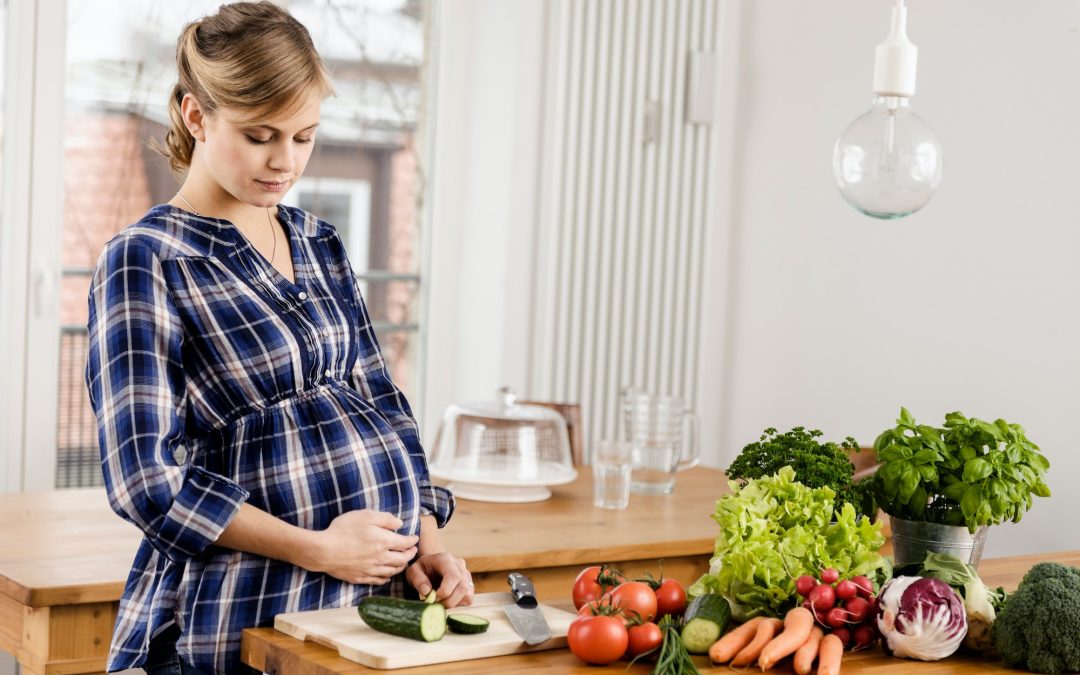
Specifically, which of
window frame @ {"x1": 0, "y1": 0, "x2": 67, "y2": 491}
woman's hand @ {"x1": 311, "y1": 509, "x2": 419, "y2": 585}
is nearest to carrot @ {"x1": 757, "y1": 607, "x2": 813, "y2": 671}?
woman's hand @ {"x1": 311, "y1": 509, "x2": 419, "y2": 585}

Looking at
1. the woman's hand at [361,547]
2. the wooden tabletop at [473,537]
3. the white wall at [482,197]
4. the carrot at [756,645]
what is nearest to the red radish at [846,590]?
the carrot at [756,645]

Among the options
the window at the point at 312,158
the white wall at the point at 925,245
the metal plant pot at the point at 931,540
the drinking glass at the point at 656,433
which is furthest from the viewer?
the window at the point at 312,158

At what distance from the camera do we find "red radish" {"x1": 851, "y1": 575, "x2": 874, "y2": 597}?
1672mm

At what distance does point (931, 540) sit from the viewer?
1.95 m

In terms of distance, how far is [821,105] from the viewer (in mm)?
4176

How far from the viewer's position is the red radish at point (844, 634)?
1633 mm

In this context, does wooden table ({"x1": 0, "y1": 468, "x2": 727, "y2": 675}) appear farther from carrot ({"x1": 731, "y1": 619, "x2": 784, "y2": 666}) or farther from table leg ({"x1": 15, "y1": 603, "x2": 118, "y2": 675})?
carrot ({"x1": 731, "y1": 619, "x2": 784, "y2": 666})

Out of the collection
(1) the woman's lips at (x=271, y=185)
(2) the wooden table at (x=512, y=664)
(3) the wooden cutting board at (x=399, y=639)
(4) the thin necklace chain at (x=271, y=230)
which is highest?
(1) the woman's lips at (x=271, y=185)

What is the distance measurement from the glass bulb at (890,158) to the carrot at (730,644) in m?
0.77

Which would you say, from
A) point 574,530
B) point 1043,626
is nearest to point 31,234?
point 574,530

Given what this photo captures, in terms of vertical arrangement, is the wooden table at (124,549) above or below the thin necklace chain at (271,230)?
below

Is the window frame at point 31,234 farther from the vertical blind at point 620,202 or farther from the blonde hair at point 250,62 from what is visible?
the blonde hair at point 250,62

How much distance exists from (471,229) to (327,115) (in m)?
0.59

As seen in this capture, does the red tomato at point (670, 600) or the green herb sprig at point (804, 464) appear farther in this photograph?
the green herb sprig at point (804, 464)
